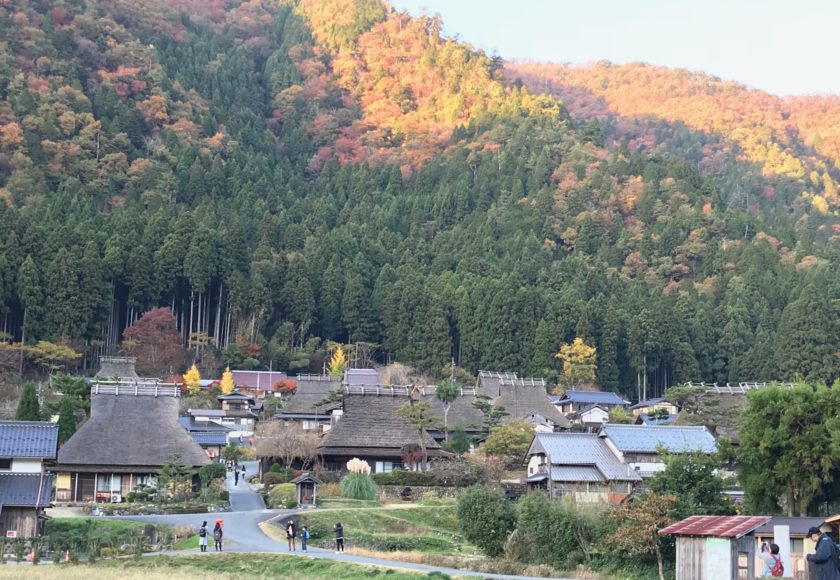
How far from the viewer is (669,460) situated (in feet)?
107

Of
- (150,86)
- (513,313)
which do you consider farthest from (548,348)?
(150,86)

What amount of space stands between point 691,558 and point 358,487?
1869 centimetres

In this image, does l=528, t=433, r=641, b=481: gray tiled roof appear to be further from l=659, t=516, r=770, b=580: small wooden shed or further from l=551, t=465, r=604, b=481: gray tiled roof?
l=659, t=516, r=770, b=580: small wooden shed

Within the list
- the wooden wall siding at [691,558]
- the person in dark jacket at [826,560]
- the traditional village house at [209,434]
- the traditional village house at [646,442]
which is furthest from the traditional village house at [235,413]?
the person in dark jacket at [826,560]

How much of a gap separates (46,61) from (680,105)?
9147cm

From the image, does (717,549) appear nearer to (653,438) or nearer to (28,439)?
(28,439)

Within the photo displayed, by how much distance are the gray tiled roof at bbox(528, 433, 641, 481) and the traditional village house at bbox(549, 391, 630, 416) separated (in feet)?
66.3

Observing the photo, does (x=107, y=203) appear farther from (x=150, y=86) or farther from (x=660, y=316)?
(x=660, y=316)

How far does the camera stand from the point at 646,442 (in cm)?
4775

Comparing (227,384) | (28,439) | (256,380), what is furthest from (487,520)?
→ (256,380)

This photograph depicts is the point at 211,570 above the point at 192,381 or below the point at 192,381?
below

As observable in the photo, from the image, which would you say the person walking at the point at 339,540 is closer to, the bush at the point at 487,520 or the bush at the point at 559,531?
the bush at the point at 487,520

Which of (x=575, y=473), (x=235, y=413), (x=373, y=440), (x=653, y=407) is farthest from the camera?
(x=653, y=407)

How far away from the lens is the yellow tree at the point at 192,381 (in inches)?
2699
